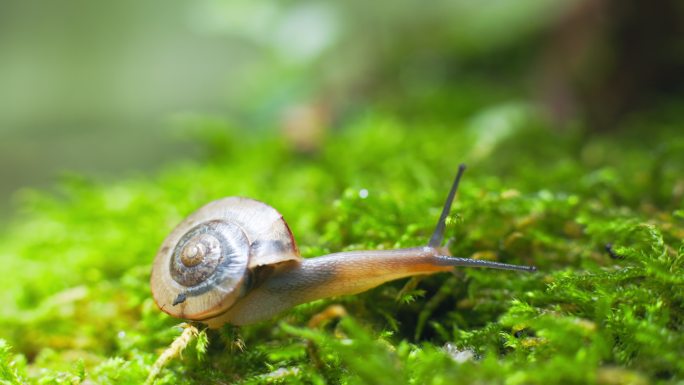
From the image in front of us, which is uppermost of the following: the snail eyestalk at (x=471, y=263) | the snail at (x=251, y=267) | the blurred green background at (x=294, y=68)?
the blurred green background at (x=294, y=68)

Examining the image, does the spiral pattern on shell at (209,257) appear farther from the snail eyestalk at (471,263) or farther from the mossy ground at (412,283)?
the snail eyestalk at (471,263)

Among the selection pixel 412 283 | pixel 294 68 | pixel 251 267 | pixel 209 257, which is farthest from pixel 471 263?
pixel 294 68

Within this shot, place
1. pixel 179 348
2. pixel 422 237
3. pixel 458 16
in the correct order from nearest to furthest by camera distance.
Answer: pixel 179 348 < pixel 422 237 < pixel 458 16

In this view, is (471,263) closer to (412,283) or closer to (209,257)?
(412,283)

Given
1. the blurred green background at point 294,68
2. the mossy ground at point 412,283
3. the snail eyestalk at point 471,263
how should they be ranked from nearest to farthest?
the mossy ground at point 412,283, the snail eyestalk at point 471,263, the blurred green background at point 294,68

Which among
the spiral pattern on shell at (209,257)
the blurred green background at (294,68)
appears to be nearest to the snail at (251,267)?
the spiral pattern on shell at (209,257)

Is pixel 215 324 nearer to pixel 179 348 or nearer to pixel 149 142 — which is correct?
pixel 179 348

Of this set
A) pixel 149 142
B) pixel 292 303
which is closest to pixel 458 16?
pixel 292 303
